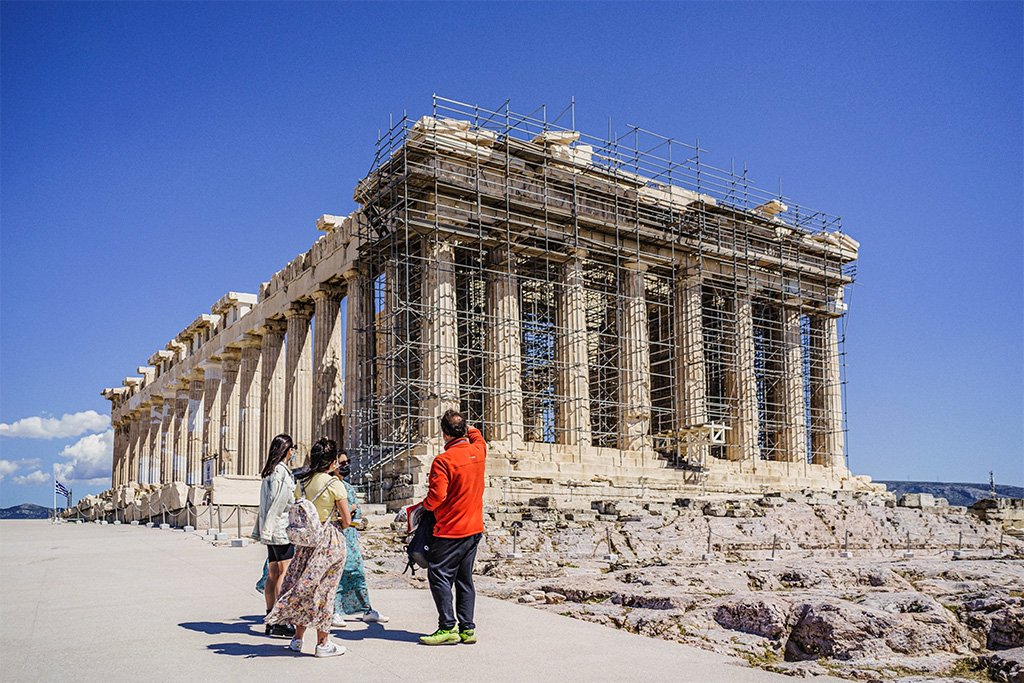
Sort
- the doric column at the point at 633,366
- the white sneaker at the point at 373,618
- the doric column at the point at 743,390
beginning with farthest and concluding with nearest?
the doric column at the point at 743,390, the doric column at the point at 633,366, the white sneaker at the point at 373,618

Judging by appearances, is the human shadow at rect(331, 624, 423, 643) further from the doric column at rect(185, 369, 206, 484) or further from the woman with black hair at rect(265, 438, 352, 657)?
the doric column at rect(185, 369, 206, 484)

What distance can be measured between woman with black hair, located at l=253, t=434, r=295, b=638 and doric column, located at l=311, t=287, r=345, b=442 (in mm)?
25261

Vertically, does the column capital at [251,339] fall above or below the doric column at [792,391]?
above

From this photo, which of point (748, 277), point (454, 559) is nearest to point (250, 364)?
point (748, 277)

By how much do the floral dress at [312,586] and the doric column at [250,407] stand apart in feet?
102

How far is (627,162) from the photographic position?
115ft

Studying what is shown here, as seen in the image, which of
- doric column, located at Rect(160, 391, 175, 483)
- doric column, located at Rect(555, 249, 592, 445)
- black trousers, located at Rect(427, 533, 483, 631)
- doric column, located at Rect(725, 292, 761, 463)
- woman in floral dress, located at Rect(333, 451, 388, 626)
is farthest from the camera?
doric column, located at Rect(160, 391, 175, 483)

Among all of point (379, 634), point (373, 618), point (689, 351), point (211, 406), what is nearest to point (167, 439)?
point (211, 406)

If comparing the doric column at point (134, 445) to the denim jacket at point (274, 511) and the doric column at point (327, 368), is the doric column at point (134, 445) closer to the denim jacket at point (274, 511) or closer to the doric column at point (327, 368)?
the doric column at point (327, 368)

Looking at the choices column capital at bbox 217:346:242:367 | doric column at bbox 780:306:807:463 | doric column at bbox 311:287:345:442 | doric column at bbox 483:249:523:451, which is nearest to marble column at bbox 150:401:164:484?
column capital at bbox 217:346:242:367

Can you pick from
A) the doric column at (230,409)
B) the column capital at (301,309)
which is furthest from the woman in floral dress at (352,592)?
the doric column at (230,409)

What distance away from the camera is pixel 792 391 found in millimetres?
38531

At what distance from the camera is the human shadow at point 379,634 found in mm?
8086

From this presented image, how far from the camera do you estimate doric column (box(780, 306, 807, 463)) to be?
38000 millimetres
